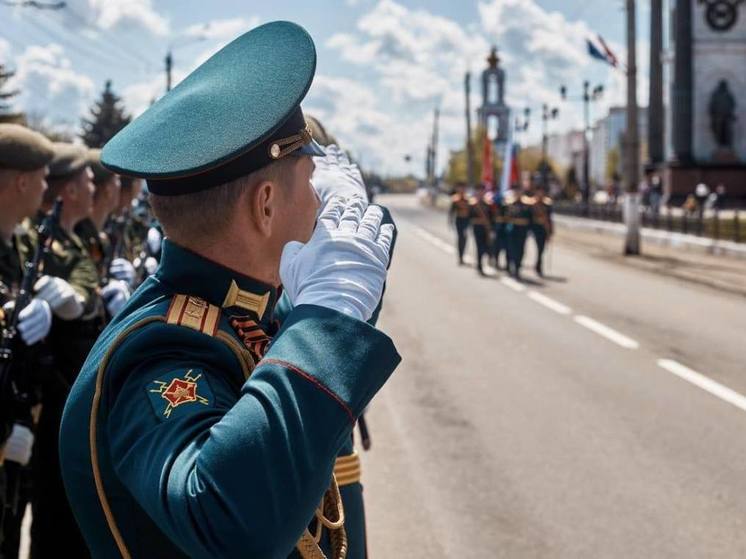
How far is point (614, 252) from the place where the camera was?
25.3 meters

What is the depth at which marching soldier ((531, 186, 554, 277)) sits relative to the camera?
18672 mm

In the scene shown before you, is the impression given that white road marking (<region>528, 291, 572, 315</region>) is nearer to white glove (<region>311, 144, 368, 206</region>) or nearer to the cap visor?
white glove (<region>311, 144, 368, 206</region>)

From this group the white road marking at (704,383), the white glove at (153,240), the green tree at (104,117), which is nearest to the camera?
the white glove at (153,240)

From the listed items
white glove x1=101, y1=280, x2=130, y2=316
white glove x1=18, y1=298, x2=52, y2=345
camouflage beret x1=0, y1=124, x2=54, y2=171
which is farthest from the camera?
white glove x1=101, y1=280, x2=130, y2=316

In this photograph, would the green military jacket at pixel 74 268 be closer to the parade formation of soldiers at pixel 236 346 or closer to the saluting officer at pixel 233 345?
the parade formation of soldiers at pixel 236 346

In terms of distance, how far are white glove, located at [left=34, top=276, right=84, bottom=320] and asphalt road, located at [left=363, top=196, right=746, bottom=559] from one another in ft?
5.38

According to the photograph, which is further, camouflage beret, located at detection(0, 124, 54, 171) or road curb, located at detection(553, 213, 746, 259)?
road curb, located at detection(553, 213, 746, 259)

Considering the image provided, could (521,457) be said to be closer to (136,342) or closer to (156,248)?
(156,248)

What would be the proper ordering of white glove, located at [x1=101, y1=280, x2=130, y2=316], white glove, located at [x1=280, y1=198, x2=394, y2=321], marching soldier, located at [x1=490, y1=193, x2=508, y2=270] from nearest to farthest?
white glove, located at [x1=280, y1=198, x2=394, y2=321], white glove, located at [x1=101, y1=280, x2=130, y2=316], marching soldier, located at [x1=490, y1=193, x2=508, y2=270]

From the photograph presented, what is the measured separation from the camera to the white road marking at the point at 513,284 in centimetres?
1616

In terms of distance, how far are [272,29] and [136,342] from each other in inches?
21.2

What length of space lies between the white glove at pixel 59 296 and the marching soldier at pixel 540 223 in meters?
15.0

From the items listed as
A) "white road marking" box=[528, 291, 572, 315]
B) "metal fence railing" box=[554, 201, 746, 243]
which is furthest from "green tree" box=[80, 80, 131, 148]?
"white road marking" box=[528, 291, 572, 315]

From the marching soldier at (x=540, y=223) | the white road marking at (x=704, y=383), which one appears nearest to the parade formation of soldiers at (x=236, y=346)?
the white road marking at (x=704, y=383)
